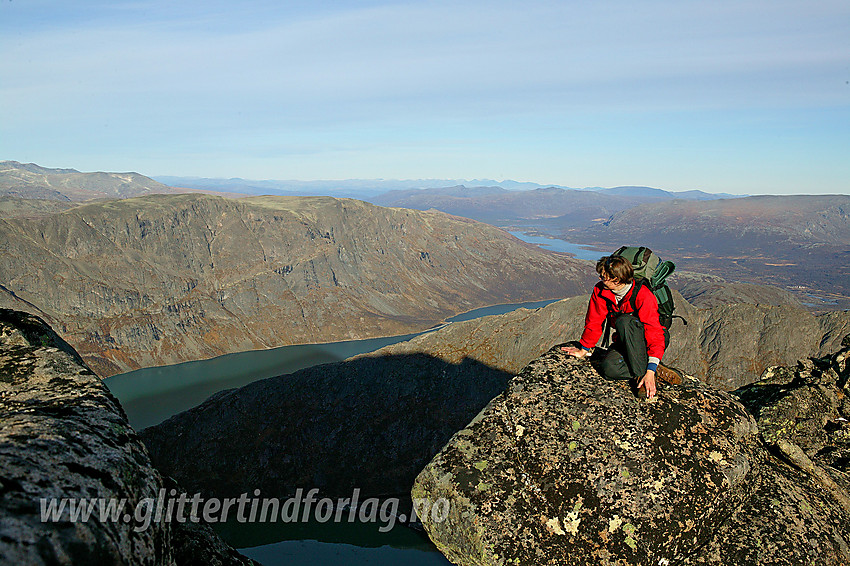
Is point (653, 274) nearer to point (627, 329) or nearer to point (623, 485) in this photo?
point (627, 329)

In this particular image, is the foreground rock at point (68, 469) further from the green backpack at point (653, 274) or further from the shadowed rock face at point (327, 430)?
the shadowed rock face at point (327, 430)

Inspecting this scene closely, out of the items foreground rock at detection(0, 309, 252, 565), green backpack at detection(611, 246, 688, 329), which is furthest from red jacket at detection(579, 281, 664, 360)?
foreground rock at detection(0, 309, 252, 565)

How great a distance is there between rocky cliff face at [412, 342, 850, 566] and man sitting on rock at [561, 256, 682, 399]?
0.36 m

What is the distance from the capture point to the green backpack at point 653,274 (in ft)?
30.1

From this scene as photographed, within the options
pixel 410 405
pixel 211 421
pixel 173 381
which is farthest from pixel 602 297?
pixel 173 381

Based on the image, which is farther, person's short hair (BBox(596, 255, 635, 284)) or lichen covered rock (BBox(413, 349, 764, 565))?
person's short hair (BBox(596, 255, 635, 284))

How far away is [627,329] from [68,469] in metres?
7.73

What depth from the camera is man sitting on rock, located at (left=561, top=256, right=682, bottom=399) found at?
8602 mm

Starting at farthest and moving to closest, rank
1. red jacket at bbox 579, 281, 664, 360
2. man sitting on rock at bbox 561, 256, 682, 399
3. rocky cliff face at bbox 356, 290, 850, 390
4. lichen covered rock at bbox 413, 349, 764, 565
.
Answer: rocky cliff face at bbox 356, 290, 850, 390
red jacket at bbox 579, 281, 664, 360
man sitting on rock at bbox 561, 256, 682, 399
lichen covered rock at bbox 413, 349, 764, 565

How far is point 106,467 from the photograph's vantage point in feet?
15.7

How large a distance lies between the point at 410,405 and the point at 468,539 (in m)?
48.3

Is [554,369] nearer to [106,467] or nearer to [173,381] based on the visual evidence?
[106,467]

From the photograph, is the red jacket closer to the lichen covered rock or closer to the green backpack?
the green backpack

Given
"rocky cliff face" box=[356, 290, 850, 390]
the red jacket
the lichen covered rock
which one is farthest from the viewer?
"rocky cliff face" box=[356, 290, 850, 390]
